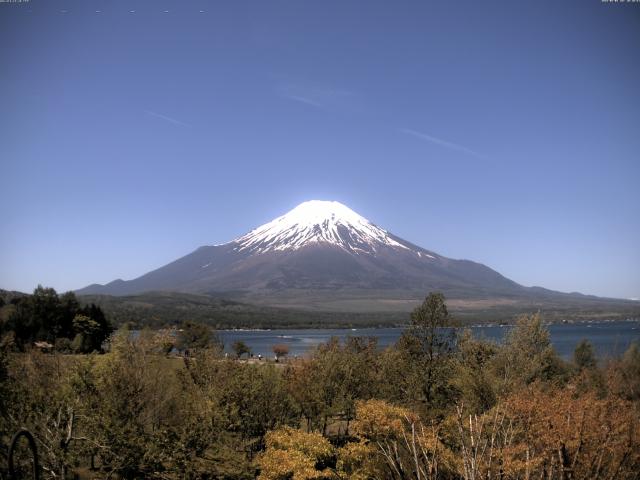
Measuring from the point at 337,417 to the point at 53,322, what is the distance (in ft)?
171

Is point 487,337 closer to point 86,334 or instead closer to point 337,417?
point 337,417

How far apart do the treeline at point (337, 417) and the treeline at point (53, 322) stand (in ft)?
123

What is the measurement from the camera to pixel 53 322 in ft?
240

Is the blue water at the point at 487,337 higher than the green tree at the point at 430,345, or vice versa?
the green tree at the point at 430,345

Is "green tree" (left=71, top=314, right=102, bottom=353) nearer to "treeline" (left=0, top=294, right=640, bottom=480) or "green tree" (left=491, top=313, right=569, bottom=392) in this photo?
"treeline" (left=0, top=294, right=640, bottom=480)

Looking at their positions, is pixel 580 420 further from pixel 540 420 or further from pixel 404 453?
pixel 404 453

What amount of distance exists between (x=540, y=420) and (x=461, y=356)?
17340 mm

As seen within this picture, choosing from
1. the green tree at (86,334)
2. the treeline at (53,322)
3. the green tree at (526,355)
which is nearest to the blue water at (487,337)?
the green tree at (526,355)

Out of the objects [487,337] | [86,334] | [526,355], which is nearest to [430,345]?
[526,355]

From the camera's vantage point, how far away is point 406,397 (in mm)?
28750

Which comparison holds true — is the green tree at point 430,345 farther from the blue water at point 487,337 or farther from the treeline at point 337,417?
the blue water at point 487,337

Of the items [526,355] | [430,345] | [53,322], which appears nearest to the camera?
[430,345]

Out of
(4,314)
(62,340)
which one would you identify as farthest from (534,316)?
(4,314)

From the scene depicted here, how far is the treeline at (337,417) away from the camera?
1522 centimetres
